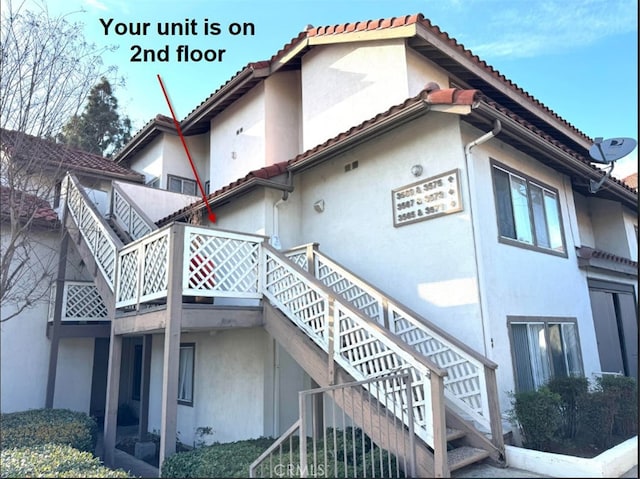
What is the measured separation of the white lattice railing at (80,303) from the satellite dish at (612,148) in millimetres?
11977

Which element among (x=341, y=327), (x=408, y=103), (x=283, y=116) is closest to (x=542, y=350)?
(x=341, y=327)

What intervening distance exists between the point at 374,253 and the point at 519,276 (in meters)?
2.41

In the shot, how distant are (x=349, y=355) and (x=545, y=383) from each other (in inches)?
137

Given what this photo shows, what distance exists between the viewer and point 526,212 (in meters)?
7.80

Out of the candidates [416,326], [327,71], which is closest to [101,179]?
[327,71]

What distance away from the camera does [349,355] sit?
18.1 feet

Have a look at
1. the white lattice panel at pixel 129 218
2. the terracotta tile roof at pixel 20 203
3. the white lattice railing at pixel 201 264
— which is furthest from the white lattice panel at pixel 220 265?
the terracotta tile roof at pixel 20 203

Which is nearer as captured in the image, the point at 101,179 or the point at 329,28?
the point at 329,28

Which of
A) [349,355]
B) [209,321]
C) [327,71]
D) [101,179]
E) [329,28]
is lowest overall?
[349,355]

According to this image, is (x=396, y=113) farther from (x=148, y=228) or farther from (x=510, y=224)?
(x=148, y=228)

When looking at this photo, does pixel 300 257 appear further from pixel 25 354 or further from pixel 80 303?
pixel 25 354

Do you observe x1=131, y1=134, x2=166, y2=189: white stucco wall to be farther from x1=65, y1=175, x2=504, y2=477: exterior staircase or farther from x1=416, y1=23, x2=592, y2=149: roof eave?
x1=416, y1=23, x2=592, y2=149: roof eave

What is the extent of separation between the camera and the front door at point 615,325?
9352mm

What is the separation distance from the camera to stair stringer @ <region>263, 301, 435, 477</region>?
4.56 metres
